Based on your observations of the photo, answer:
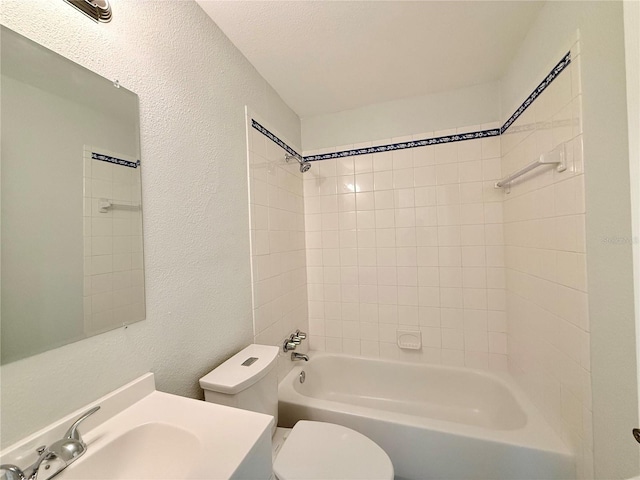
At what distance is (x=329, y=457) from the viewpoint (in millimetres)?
1050

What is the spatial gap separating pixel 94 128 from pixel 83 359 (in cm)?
65

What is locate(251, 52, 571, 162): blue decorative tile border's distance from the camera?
3.58ft

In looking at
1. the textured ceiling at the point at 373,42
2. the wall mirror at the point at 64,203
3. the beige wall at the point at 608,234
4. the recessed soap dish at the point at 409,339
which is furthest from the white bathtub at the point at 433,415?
the textured ceiling at the point at 373,42

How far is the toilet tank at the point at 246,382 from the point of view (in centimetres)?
93

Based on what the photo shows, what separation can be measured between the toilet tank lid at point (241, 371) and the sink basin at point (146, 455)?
0.26m

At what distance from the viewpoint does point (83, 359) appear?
653 millimetres

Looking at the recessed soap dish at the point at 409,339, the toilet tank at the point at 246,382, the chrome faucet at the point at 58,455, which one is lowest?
the recessed soap dish at the point at 409,339

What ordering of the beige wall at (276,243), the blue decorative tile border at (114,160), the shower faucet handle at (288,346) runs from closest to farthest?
1. the blue decorative tile border at (114,160)
2. the beige wall at (276,243)
3. the shower faucet handle at (288,346)

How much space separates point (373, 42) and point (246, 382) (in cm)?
175

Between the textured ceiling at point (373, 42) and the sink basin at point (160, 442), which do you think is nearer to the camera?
the sink basin at point (160, 442)

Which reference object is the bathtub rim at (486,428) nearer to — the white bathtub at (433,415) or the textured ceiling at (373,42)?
the white bathtub at (433,415)

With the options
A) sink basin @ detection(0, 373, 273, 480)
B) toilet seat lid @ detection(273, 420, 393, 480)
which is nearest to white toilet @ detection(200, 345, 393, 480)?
toilet seat lid @ detection(273, 420, 393, 480)

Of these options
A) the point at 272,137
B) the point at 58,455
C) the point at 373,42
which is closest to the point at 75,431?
the point at 58,455

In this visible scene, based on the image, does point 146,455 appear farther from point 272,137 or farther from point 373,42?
point 373,42
